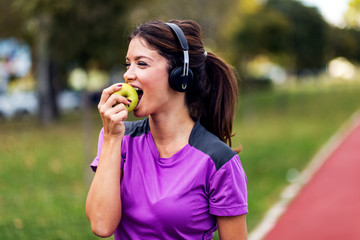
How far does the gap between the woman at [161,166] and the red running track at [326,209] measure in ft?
13.5

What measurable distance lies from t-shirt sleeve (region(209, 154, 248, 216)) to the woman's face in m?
0.42

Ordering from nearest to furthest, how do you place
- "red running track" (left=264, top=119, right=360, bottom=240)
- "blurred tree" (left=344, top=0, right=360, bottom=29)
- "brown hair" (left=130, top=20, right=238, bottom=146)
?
1. "brown hair" (left=130, top=20, right=238, bottom=146)
2. "red running track" (left=264, top=119, right=360, bottom=240)
3. "blurred tree" (left=344, top=0, right=360, bottom=29)

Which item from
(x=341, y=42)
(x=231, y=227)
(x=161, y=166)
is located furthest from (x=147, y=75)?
(x=341, y=42)

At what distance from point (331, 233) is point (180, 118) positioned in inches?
177

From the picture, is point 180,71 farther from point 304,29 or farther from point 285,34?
point 304,29

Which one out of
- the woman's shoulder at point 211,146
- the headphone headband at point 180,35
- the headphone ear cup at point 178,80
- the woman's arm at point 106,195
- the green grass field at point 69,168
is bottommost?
the green grass field at point 69,168

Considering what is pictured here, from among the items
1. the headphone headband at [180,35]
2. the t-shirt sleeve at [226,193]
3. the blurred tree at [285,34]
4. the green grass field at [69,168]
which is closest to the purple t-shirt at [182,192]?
the t-shirt sleeve at [226,193]

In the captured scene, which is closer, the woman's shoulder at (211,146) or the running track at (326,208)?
the woman's shoulder at (211,146)

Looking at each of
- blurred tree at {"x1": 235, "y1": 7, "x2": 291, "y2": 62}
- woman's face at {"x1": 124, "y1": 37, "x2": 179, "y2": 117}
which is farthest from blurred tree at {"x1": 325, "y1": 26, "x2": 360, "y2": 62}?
woman's face at {"x1": 124, "y1": 37, "x2": 179, "y2": 117}

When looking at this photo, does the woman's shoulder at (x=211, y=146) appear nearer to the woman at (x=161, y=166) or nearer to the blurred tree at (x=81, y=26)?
the woman at (x=161, y=166)

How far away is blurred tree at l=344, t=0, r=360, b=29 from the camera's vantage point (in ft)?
90.2

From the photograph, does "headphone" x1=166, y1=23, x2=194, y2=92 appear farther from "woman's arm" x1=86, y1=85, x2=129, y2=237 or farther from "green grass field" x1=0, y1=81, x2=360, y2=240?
"green grass field" x1=0, y1=81, x2=360, y2=240

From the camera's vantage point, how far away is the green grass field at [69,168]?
20.7 feet

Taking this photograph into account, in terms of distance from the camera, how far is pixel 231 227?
2.25 m
